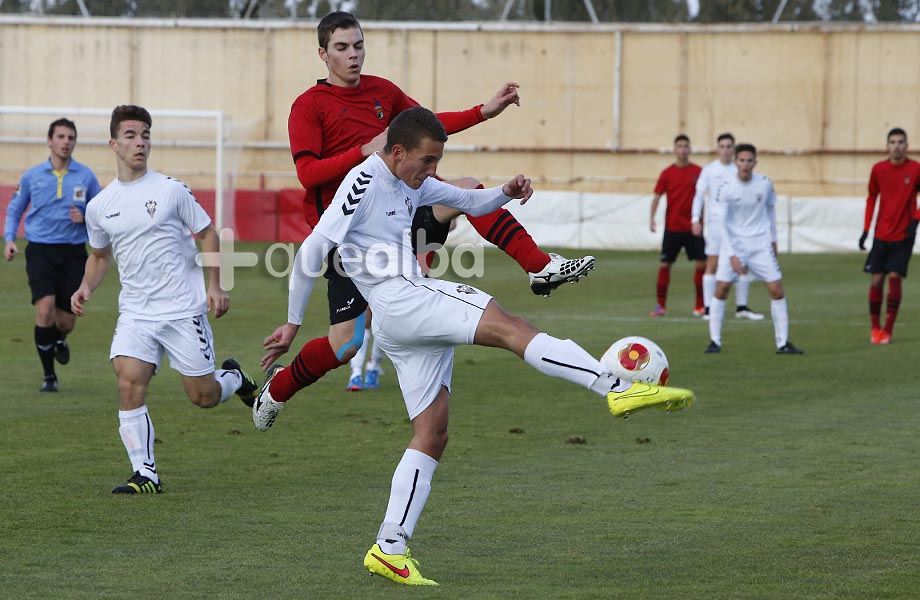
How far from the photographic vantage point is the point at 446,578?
5.75 meters

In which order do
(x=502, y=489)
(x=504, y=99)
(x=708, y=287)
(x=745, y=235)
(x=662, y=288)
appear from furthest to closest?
(x=662, y=288)
(x=708, y=287)
(x=745, y=235)
(x=502, y=489)
(x=504, y=99)

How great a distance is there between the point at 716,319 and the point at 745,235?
112cm

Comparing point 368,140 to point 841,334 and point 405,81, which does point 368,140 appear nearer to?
point 841,334

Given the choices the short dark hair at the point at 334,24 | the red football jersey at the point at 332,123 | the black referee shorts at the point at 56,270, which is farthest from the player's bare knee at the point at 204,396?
the black referee shorts at the point at 56,270

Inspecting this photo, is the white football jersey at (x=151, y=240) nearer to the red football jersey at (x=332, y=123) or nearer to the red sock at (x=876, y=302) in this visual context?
the red football jersey at (x=332, y=123)

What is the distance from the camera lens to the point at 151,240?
7941 mm

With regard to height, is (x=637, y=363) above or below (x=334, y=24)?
below

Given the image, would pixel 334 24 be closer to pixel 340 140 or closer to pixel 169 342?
pixel 340 140

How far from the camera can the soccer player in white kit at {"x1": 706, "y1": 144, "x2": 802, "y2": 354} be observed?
15.1 m

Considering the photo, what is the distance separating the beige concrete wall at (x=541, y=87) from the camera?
113 feet

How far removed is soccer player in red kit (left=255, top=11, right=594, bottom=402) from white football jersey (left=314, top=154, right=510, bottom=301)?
124cm

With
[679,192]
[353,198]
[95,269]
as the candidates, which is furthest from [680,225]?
[353,198]

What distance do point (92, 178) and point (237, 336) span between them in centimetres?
380

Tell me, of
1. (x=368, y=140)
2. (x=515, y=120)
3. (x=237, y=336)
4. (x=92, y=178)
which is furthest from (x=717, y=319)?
(x=515, y=120)
